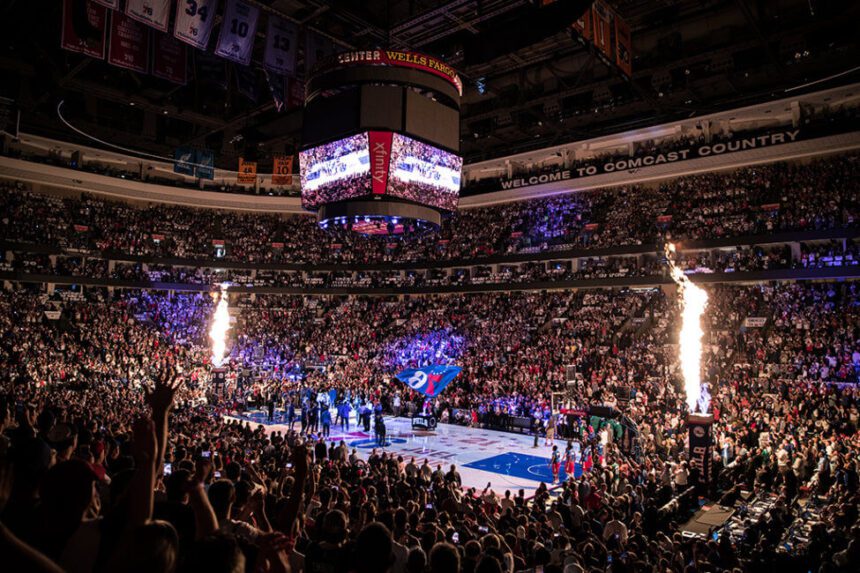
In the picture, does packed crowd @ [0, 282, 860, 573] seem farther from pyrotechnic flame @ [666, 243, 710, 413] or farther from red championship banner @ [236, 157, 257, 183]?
red championship banner @ [236, 157, 257, 183]

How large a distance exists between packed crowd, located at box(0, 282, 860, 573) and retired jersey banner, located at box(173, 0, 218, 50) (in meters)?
10.5

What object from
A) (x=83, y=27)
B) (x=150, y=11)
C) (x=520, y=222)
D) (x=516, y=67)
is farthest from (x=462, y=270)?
(x=150, y=11)

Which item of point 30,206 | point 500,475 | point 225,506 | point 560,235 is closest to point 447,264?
point 560,235

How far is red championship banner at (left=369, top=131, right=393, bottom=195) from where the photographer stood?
17.9 meters

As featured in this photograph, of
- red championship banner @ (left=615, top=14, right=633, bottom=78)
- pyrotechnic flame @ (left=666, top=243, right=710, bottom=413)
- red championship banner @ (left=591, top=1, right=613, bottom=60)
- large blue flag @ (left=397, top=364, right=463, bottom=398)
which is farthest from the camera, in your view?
large blue flag @ (left=397, top=364, right=463, bottom=398)

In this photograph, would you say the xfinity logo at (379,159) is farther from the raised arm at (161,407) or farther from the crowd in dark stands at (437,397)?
the raised arm at (161,407)

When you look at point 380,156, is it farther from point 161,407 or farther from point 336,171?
point 161,407

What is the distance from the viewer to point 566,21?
669 inches

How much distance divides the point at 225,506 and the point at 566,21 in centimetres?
1747

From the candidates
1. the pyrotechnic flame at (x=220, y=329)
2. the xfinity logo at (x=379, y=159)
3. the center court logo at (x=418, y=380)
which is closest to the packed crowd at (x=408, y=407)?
the pyrotechnic flame at (x=220, y=329)

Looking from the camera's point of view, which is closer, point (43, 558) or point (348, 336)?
point (43, 558)

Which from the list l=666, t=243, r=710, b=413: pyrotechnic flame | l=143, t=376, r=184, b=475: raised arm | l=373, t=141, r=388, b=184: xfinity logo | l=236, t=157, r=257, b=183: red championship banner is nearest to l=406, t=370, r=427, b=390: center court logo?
l=373, t=141, r=388, b=184: xfinity logo

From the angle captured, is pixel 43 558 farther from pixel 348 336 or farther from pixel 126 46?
pixel 348 336

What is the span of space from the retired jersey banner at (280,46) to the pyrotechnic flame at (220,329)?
75.6ft
